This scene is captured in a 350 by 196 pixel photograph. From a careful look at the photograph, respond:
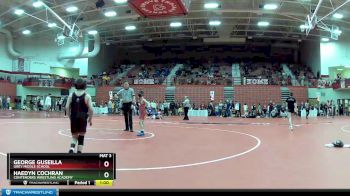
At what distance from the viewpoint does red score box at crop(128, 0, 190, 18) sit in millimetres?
14805

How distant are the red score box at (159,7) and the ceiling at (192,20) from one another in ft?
35.0

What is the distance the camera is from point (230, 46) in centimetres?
4675

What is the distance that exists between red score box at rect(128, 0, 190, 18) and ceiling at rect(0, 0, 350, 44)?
10658 mm

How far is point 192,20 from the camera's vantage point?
32.9 meters

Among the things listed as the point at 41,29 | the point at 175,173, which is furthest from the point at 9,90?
the point at 175,173

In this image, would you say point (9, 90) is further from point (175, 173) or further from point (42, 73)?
point (175, 173)

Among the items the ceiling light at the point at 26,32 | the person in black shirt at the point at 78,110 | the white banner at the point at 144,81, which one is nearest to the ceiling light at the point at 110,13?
the white banner at the point at 144,81

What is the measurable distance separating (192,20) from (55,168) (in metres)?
31.5

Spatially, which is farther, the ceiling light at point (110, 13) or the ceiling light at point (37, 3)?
the ceiling light at point (110, 13)

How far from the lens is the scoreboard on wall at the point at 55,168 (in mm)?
2645

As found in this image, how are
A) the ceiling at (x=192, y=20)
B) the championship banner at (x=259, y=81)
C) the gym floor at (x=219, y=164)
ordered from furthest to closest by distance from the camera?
the championship banner at (x=259, y=81), the ceiling at (x=192, y=20), the gym floor at (x=219, y=164)

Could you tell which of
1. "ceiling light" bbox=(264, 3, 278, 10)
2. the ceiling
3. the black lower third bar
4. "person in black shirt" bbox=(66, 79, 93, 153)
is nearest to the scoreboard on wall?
the black lower third bar

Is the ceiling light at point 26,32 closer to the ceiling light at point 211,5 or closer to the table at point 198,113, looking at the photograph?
the table at point 198,113

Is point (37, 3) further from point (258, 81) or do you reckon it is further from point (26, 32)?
point (258, 81)
